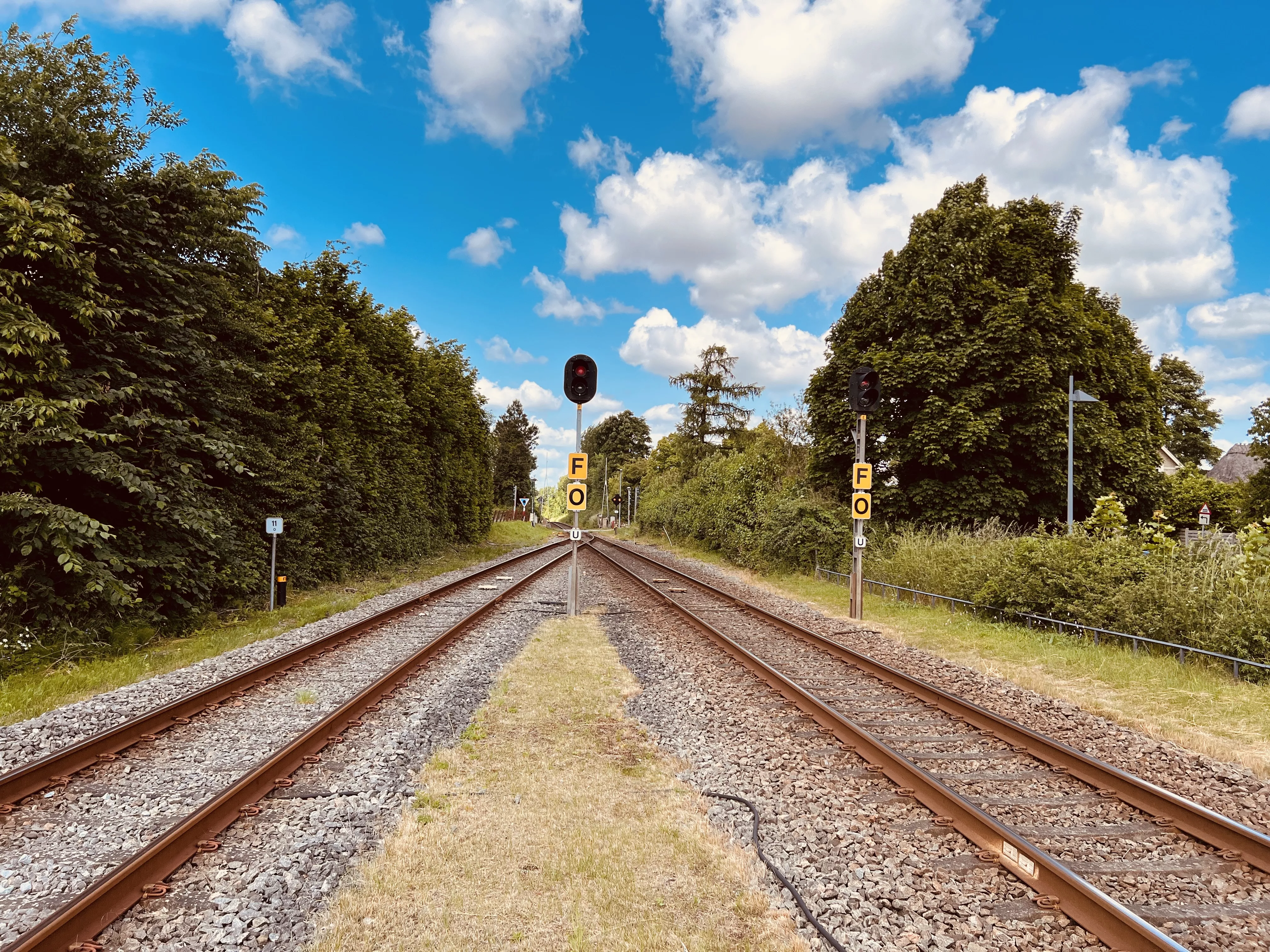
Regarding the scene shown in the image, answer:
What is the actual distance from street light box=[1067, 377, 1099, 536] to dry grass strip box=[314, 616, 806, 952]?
12682mm

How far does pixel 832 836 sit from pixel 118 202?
454 inches

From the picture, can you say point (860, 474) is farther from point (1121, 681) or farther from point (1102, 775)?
point (1102, 775)

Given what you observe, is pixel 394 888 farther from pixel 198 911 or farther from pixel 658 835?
pixel 658 835

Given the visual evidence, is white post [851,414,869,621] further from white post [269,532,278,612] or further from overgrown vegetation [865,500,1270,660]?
white post [269,532,278,612]

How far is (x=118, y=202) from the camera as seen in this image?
30.0ft

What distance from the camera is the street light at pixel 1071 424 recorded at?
15641mm

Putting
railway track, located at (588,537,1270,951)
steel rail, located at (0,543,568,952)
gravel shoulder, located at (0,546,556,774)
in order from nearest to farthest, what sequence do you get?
1. steel rail, located at (0,543,568,952)
2. railway track, located at (588,537,1270,951)
3. gravel shoulder, located at (0,546,556,774)

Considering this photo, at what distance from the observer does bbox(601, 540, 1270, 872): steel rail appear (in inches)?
153

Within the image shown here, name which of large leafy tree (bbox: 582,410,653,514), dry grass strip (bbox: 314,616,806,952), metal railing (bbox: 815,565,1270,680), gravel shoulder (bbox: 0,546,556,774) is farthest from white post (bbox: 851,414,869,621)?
large leafy tree (bbox: 582,410,653,514)

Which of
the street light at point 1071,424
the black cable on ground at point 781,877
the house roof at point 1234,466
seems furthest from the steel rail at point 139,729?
the house roof at point 1234,466

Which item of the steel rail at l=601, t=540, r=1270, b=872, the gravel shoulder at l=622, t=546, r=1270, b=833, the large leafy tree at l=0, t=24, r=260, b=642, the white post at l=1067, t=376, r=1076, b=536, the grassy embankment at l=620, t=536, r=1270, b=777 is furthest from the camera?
the white post at l=1067, t=376, r=1076, b=536

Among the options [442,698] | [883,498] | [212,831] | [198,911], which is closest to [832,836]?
[198,911]

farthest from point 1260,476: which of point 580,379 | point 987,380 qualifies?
point 580,379

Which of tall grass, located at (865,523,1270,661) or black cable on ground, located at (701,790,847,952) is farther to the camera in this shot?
tall grass, located at (865,523,1270,661)
